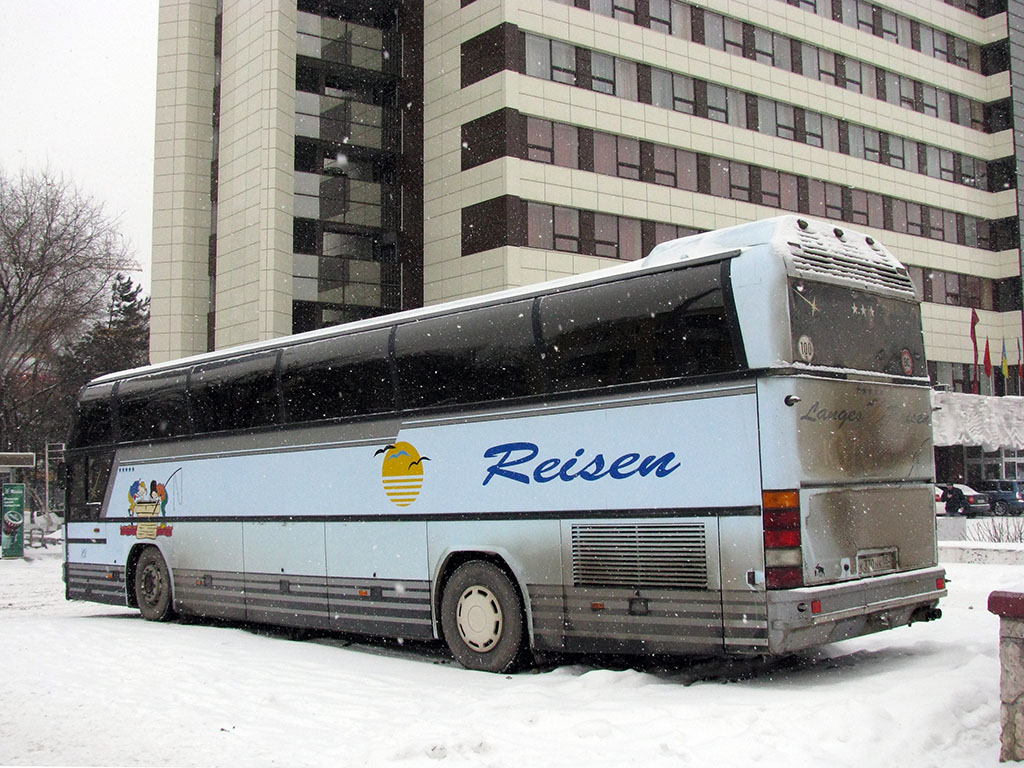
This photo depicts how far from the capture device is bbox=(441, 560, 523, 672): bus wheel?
33.9 feet

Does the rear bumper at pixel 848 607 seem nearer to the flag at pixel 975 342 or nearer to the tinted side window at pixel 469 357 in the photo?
the tinted side window at pixel 469 357

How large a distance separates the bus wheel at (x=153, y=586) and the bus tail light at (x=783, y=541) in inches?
389

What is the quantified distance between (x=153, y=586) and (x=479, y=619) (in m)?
7.14

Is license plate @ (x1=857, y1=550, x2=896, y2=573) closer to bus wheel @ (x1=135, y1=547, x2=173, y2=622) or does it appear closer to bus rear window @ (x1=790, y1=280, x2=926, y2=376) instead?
bus rear window @ (x1=790, y1=280, x2=926, y2=376)

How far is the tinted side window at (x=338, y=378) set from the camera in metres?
12.0

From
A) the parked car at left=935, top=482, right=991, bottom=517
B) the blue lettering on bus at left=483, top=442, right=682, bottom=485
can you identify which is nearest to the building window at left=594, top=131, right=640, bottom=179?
the parked car at left=935, top=482, right=991, bottom=517

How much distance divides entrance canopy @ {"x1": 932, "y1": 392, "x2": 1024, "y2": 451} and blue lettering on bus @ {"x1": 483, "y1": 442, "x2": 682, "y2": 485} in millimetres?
26468

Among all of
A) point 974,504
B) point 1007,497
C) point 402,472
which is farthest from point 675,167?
point 402,472

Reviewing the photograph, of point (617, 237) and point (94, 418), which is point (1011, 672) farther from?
point (617, 237)

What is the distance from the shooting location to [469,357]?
1090cm

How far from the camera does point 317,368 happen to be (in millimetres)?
12727

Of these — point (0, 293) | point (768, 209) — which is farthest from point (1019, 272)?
point (0, 293)

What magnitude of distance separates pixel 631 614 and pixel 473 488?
226 cm

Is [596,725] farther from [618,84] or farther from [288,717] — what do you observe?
[618,84]
